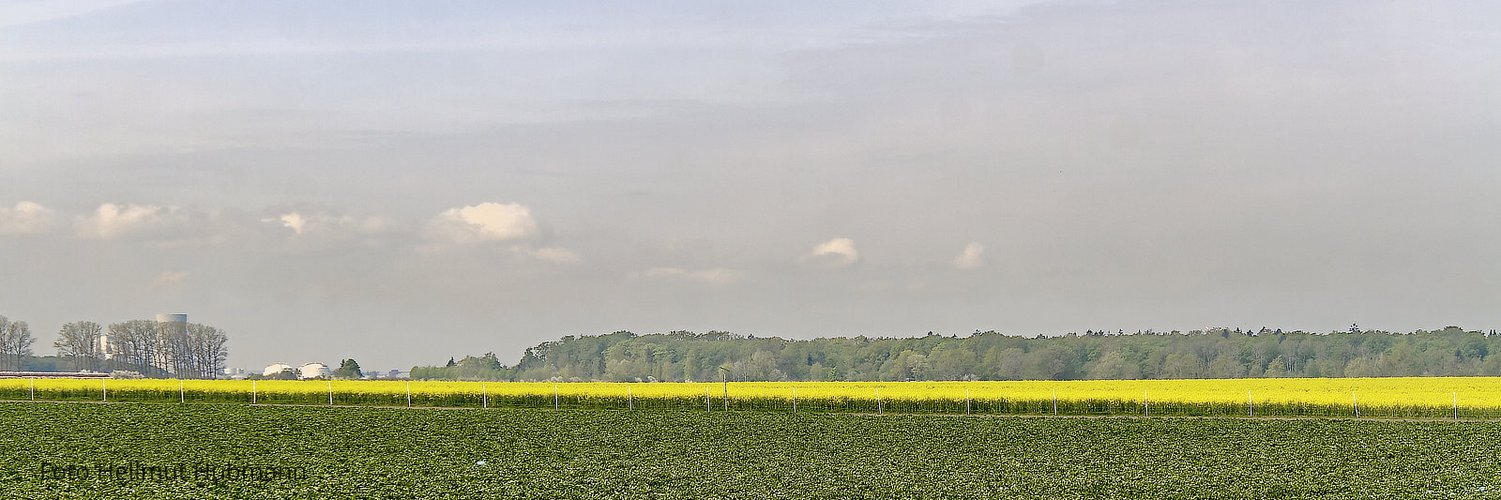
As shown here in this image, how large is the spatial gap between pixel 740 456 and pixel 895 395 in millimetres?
23035

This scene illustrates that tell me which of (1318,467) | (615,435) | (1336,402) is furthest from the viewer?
(1336,402)

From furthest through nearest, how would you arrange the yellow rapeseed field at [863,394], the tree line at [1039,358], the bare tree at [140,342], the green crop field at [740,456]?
the bare tree at [140,342]
the tree line at [1039,358]
the yellow rapeseed field at [863,394]
the green crop field at [740,456]

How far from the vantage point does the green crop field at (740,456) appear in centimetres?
2812

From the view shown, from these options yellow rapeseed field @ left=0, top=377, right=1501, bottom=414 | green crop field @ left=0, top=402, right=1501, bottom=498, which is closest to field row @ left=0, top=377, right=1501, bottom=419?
yellow rapeseed field @ left=0, top=377, right=1501, bottom=414

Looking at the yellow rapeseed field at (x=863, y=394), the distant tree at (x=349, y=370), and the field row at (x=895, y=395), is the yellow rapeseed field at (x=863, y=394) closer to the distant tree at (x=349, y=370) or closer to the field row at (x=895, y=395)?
the field row at (x=895, y=395)

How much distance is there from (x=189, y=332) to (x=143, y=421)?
125345 mm

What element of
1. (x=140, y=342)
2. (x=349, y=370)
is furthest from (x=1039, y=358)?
(x=140, y=342)

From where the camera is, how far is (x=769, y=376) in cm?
14575

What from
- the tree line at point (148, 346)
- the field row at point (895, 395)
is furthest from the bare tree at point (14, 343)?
the field row at point (895, 395)

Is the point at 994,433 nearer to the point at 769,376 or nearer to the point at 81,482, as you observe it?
the point at 81,482

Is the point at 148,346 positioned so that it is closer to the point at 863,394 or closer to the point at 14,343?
the point at 14,343

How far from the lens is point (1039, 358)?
13988 cm

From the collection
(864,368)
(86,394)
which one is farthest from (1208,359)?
(86,394)

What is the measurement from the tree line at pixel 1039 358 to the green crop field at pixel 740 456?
80735mm
